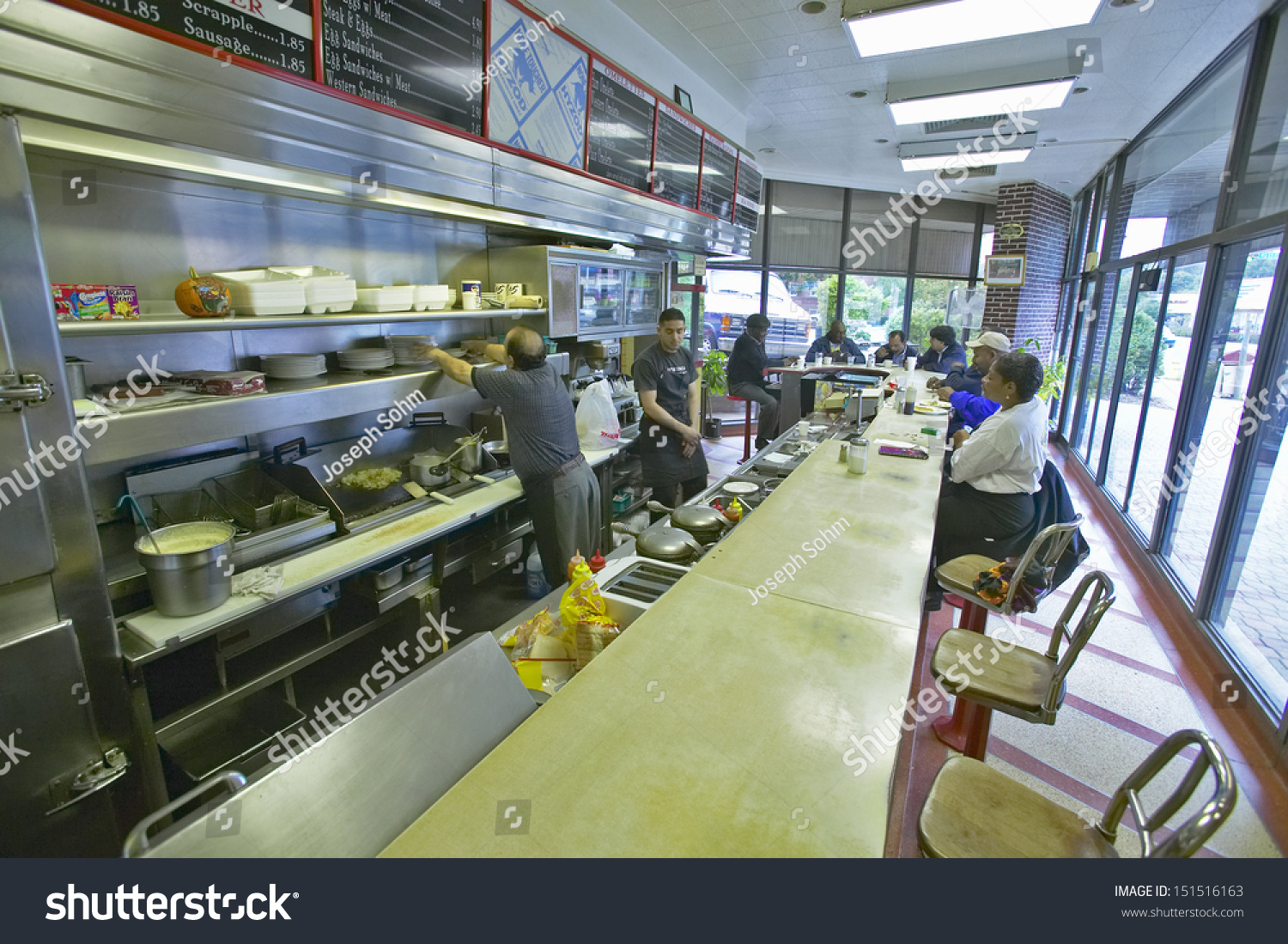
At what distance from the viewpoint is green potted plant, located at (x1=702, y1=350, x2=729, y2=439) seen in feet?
26.3

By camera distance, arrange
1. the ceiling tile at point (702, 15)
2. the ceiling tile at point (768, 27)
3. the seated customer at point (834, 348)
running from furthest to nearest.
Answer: the seated customer at point (834, 348)
the ceiling tile at point (768, 27)
the ceiling tile at point (702, 15)

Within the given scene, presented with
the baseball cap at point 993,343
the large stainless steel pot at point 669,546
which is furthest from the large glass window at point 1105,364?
the large stainless steel pot at point 669,546

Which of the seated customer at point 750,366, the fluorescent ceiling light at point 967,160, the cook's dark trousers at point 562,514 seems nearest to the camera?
the cook's dark trousers at point 562,514

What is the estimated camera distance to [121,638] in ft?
6.40

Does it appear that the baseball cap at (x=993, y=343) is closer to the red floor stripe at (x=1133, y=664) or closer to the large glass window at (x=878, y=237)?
the red floor stripe at (x=1133, y=664)

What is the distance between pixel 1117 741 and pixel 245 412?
3845mm

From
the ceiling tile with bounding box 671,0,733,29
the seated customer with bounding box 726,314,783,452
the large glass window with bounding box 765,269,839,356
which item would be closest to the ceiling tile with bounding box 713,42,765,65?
the ceiling tile with bounding box 671,0,733,29

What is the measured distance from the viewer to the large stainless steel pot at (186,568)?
1.94 metres

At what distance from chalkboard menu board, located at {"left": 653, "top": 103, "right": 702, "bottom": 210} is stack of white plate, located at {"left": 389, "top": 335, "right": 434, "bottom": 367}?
7.00ft

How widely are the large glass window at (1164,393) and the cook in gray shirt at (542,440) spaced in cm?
404

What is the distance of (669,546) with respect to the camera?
2.24 m

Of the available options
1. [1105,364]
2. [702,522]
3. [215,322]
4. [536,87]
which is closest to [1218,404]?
[1105,364]
